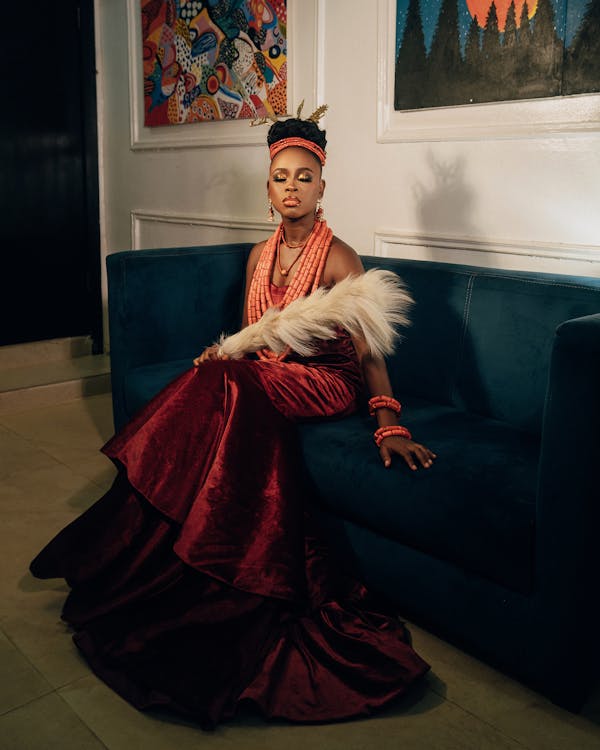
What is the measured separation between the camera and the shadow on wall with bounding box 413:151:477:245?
2.81m

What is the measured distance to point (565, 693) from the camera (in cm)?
170

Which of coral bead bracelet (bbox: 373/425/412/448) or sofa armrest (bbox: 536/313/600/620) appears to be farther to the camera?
coral bead bracelet (bbox: 373/425/412/448)

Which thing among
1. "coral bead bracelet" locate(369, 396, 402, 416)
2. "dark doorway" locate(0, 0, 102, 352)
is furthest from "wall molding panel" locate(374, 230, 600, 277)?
"dark doorway" locate(0, 0, 102, 352)

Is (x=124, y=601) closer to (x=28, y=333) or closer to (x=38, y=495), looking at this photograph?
(x=38, y=495)

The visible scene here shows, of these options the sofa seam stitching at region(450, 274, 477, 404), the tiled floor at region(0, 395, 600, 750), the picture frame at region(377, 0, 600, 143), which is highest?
the picture frame at region(377, 0, 600, 143)

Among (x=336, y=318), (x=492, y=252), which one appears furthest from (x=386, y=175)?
(x=336, y=318)

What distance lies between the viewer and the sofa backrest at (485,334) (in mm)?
2256

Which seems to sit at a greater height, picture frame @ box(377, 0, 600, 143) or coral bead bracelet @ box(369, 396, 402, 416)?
picture frame @ box(377, 0, 600, 143)

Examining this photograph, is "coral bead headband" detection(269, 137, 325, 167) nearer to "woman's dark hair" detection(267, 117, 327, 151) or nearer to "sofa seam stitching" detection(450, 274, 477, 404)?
"woman's dark hair" detection(267, 117, 327, 151)

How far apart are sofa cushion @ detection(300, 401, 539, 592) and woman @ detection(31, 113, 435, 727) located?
67 mm

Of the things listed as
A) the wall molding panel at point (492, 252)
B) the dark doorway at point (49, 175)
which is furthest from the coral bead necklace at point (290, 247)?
the dark doorway at point (49, 175)

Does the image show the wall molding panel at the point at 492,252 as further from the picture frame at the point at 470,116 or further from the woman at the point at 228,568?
the woman at the point at 228,568

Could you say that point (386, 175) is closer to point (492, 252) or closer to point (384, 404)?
point (492, 252)

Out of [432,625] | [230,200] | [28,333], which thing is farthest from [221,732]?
[28,333]
